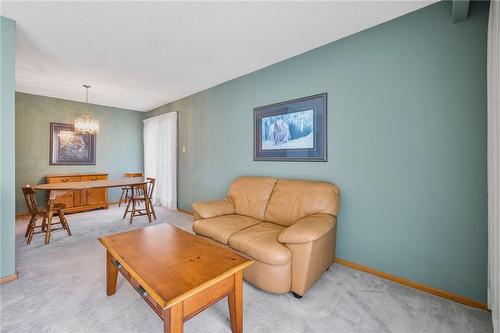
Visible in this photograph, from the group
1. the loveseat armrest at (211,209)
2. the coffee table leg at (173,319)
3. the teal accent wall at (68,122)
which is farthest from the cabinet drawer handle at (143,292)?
the teal accent wall at (68,122)

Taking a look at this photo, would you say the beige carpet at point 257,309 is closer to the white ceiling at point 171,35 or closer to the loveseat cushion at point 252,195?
the loveseat cushion at point 252,195

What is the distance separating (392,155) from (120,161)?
241 inches

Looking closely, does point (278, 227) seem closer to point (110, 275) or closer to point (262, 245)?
point (262, 245)

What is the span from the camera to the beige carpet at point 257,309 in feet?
5.04

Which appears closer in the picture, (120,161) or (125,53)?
(125,53)

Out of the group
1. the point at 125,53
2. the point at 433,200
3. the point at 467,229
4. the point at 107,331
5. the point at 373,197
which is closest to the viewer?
the point at 107,331

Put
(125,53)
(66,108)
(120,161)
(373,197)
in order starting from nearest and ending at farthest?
(373,197)
(125,53)
(66,108)
(120,161)

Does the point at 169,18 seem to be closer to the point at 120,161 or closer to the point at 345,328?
the point at 345,328

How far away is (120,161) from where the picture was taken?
5891 millimetres

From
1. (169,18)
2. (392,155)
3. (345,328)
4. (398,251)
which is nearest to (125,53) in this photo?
(169,18)

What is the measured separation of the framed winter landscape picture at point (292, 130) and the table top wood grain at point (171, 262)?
1.60 meters

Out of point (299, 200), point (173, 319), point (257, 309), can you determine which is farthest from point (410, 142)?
point (173, 319)

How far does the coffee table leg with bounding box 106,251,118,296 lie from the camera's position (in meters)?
1.85

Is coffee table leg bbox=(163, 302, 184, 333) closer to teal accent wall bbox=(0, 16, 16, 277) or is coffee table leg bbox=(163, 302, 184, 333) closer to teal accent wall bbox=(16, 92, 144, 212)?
teal accent wall bbox=(0, 16, 16, 277)
